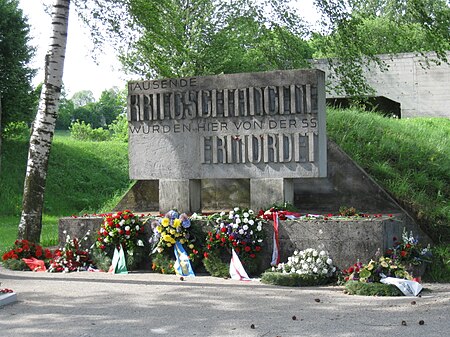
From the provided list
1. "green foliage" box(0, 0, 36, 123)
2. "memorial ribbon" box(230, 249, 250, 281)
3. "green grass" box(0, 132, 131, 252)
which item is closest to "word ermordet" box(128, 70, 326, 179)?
"memorial ribbon" box(230, 249, 250, 281)

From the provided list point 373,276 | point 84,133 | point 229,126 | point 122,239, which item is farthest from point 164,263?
point 84,133

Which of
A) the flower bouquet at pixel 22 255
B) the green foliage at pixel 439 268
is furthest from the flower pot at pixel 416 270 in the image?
the flower bouquet at pixel 22 255

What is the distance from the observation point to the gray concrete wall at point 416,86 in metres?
30.3

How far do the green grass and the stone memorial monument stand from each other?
31.6ft

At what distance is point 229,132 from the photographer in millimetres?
11656

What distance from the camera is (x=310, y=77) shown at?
11.2m

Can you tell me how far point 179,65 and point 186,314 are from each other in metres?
23.5

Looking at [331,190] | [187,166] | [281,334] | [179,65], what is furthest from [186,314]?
[179,65]

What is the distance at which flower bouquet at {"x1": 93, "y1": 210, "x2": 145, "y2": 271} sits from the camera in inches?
429

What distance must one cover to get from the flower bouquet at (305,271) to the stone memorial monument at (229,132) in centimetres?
182

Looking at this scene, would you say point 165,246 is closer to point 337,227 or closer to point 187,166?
point 187,166

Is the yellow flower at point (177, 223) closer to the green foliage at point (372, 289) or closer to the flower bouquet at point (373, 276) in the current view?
the flower bouquet at point (373, 276)

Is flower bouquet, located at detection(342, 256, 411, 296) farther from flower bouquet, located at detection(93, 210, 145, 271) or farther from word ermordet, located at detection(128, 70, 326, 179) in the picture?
flower bouquet, located at detection(93, 210, 145, 271)

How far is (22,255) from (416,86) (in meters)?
22.6
